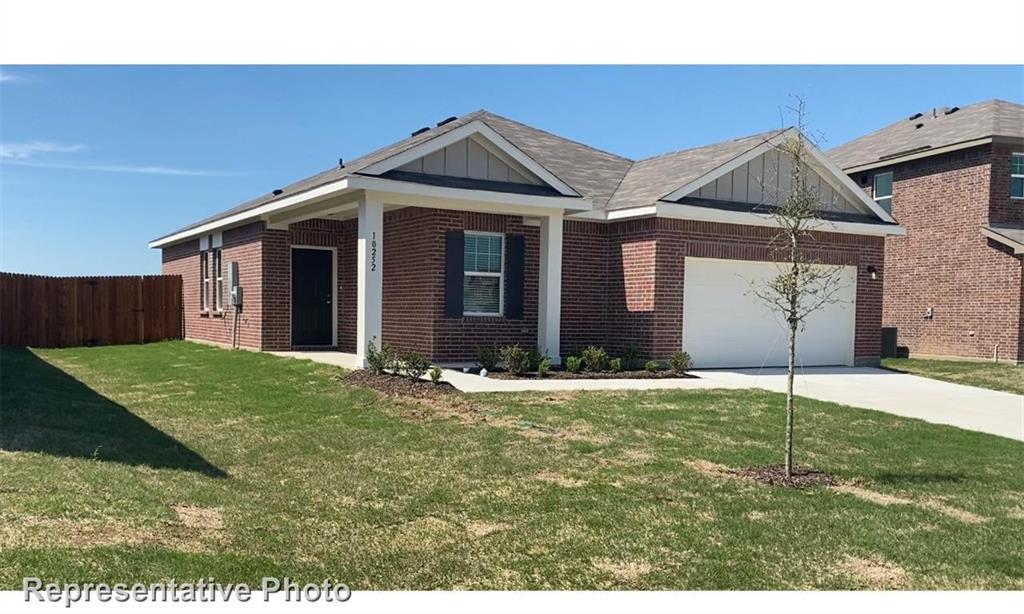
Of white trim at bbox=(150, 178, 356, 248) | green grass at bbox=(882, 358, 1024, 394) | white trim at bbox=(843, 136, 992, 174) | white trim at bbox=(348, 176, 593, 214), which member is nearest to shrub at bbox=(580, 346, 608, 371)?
white trim at bbox=(348, 176, 593, 214)

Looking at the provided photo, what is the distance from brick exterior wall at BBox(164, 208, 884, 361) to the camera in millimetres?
15000

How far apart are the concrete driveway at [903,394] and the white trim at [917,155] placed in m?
6.94

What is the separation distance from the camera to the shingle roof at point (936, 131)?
20062mm

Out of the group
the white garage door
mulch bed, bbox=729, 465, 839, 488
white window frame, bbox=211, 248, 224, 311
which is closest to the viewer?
mulch bed, bbox=729, 465, 839, 488

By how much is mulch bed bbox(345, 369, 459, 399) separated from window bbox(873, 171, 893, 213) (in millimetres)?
16386

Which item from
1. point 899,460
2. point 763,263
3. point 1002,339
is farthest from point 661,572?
point 1002,339

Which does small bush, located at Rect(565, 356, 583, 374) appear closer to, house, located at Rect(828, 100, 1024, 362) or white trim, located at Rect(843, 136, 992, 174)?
house, located at Rect(828, 100, 1024, 362)

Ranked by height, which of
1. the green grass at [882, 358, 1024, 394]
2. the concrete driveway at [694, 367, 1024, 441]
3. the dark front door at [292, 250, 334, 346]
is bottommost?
the green grass at [882, 358, 1024, 394]

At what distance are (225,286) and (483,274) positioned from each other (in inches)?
294

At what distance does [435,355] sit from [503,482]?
8202mm

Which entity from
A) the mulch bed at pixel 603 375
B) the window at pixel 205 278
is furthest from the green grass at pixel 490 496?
the window at pixel 205 278

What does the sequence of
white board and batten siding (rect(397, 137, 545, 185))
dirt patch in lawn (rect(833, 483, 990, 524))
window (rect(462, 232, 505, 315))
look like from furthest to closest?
window (rect(462, 232, 505, 315)) < white board and batten siding (rect(397, 137, 545, 185)) < dirt patch in lawn (rect(833, 483, 990, 524))

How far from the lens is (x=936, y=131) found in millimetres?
21984

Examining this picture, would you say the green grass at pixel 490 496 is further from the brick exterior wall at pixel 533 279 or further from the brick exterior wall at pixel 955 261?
the brick exterior wall at pixel 955 261
